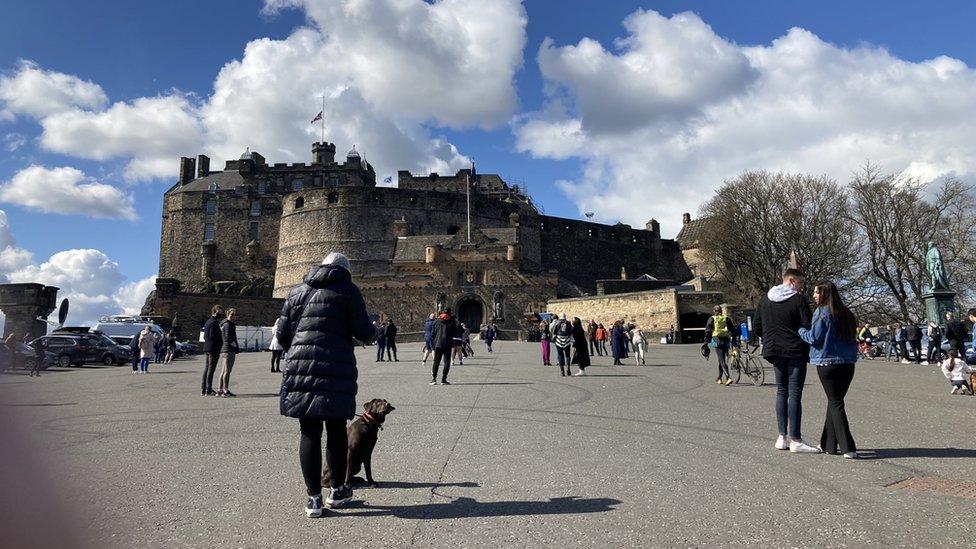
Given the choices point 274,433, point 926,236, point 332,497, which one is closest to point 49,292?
point 274,433

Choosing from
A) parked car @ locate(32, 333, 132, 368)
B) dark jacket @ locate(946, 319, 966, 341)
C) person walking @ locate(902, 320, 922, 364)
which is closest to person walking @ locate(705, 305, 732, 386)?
dark jacket @ locate(946, 319, 966, 341)

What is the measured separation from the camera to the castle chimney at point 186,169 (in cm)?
6894

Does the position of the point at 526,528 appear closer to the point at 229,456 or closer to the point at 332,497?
the point at 332,497

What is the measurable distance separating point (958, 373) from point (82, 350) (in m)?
25.5

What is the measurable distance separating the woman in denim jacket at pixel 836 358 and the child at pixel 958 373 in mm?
6875

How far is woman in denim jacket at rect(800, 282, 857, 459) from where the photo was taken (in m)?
5.14

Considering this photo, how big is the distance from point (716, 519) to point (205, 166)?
7620 centimetres

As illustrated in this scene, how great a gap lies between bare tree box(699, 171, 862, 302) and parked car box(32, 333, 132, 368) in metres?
32.5

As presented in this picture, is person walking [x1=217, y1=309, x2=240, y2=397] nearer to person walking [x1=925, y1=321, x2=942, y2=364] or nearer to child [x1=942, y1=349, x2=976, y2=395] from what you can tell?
child [x1=942, y1=349, x2=976, y2=395]

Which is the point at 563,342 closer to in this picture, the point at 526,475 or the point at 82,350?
the point at 526,475

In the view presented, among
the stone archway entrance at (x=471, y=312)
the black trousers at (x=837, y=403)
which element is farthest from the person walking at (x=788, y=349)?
the stone archway entrance at (x=471, y=312)

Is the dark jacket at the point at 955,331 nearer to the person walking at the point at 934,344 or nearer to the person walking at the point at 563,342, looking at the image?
the person walking at the point at 934,344

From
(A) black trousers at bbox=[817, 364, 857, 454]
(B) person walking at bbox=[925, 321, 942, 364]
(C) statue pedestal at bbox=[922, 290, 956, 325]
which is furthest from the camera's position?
(C) statue pedestal at bbox=[922, 290, 956, 325]

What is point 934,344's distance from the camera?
58.7ft
